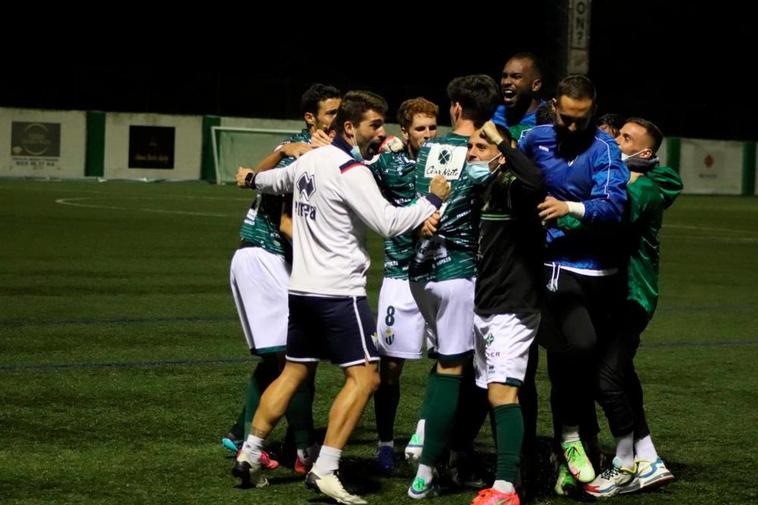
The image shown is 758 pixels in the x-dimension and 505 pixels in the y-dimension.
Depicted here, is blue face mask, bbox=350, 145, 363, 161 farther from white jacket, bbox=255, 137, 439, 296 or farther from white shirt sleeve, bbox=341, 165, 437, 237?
white shirt sleeve, bbox=341, 165, 437, 237

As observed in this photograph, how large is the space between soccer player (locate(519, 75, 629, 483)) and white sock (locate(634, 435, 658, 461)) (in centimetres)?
41

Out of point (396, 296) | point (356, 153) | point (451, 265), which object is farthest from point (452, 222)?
point (396, 296)

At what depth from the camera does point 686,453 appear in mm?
7621

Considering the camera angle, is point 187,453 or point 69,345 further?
point 69,345

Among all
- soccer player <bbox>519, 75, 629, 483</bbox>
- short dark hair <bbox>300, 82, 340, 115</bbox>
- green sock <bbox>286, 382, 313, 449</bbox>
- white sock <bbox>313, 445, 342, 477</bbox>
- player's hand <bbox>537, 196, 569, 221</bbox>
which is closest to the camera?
player's hand <bbox>537, 196, 569, 221</bbox>

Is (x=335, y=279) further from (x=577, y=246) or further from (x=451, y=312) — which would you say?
(x=577, y=246)

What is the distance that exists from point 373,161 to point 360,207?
96 cm

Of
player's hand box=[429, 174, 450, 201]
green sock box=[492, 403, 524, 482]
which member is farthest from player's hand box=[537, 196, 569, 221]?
green sock box=[492, 403, 524, 482]

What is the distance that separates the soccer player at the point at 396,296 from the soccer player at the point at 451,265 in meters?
0.61

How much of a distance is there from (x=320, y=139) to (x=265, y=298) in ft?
3.10

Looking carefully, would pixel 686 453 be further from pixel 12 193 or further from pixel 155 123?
pixel 155 123

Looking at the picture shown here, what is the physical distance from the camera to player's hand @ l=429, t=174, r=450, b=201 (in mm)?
6250

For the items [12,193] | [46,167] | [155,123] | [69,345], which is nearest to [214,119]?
[155,123]

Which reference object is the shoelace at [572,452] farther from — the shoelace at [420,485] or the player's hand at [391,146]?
the player's hand at [391,146]
